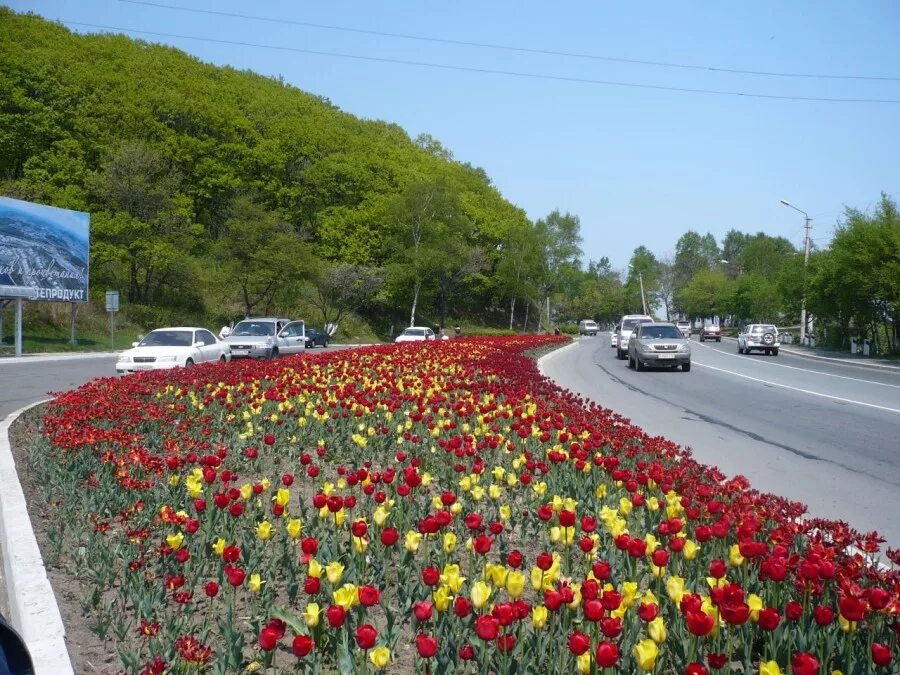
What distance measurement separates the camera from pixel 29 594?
406 cm

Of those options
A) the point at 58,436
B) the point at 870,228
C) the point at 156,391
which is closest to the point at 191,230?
the point at 870,228

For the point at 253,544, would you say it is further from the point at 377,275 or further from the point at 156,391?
the point at 377,275

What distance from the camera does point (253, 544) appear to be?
429 centimetres

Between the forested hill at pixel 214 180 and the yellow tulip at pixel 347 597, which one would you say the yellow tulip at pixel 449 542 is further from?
the forested hill at pixel 214 180

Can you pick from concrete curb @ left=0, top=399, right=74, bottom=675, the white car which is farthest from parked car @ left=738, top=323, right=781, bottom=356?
concrete curb @ left=0, top=399, right=74, bottom=675

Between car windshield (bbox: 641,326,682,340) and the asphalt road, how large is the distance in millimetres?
2169

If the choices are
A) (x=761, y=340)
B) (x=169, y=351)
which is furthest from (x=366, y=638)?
(x=761, y=340)

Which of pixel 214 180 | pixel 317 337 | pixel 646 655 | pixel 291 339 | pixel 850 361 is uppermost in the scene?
pixel 214 180

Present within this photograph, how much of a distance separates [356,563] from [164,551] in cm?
102

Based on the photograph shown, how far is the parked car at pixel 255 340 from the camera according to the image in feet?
87.7

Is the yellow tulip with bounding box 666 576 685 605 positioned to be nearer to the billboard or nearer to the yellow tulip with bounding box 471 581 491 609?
the yellow tulip with bounding box 471 581 491 609

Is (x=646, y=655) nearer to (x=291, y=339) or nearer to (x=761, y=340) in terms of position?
(x=291, y=339)

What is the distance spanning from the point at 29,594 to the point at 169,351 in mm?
16585

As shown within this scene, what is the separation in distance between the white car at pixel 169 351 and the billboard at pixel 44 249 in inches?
517
